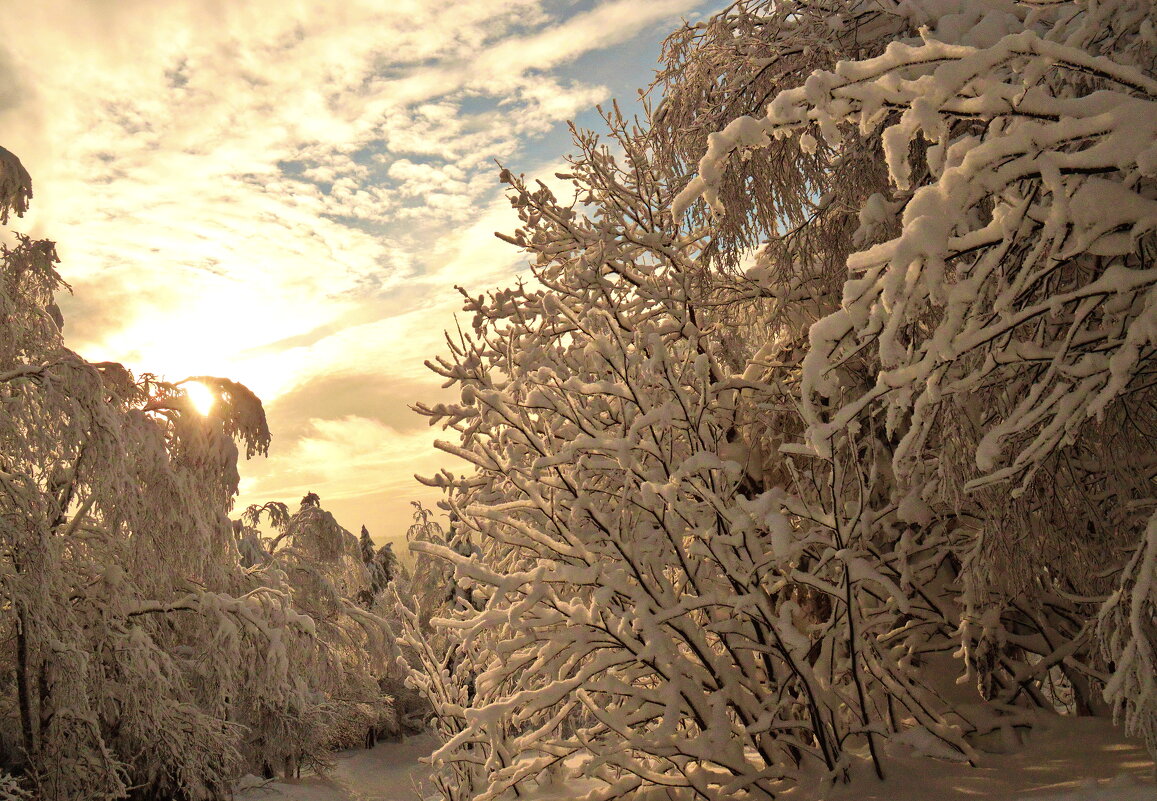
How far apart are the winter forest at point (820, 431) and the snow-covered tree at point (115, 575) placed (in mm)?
206

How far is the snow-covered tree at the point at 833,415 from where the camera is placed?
2.57 metres

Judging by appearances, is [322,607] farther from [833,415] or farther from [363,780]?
[833,415]

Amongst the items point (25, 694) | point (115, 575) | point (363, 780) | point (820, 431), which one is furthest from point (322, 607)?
point (820, 431)

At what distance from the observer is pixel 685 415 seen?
4.52m

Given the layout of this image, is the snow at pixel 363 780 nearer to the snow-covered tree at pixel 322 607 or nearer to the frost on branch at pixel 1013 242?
the snow-covered tree at pixel 322 607

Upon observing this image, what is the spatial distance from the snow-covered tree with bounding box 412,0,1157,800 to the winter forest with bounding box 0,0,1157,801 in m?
0.02

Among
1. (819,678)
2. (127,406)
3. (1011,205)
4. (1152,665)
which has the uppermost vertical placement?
(127,406)

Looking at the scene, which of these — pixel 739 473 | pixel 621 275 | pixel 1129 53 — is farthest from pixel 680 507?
pixel 1129 53

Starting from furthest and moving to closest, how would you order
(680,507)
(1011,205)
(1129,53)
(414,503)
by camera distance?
(414,503), (680,507), (1129,53), (1011,205)

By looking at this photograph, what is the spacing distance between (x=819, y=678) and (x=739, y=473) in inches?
65.5

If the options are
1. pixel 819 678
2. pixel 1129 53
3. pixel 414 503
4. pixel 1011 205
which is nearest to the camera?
pixel 1011 205

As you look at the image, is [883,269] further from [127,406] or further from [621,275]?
[127,406]

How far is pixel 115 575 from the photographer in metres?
9.57

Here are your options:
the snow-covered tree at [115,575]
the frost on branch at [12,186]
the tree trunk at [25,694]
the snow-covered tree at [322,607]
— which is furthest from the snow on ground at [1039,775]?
the snow-covered tree at [322,607]
